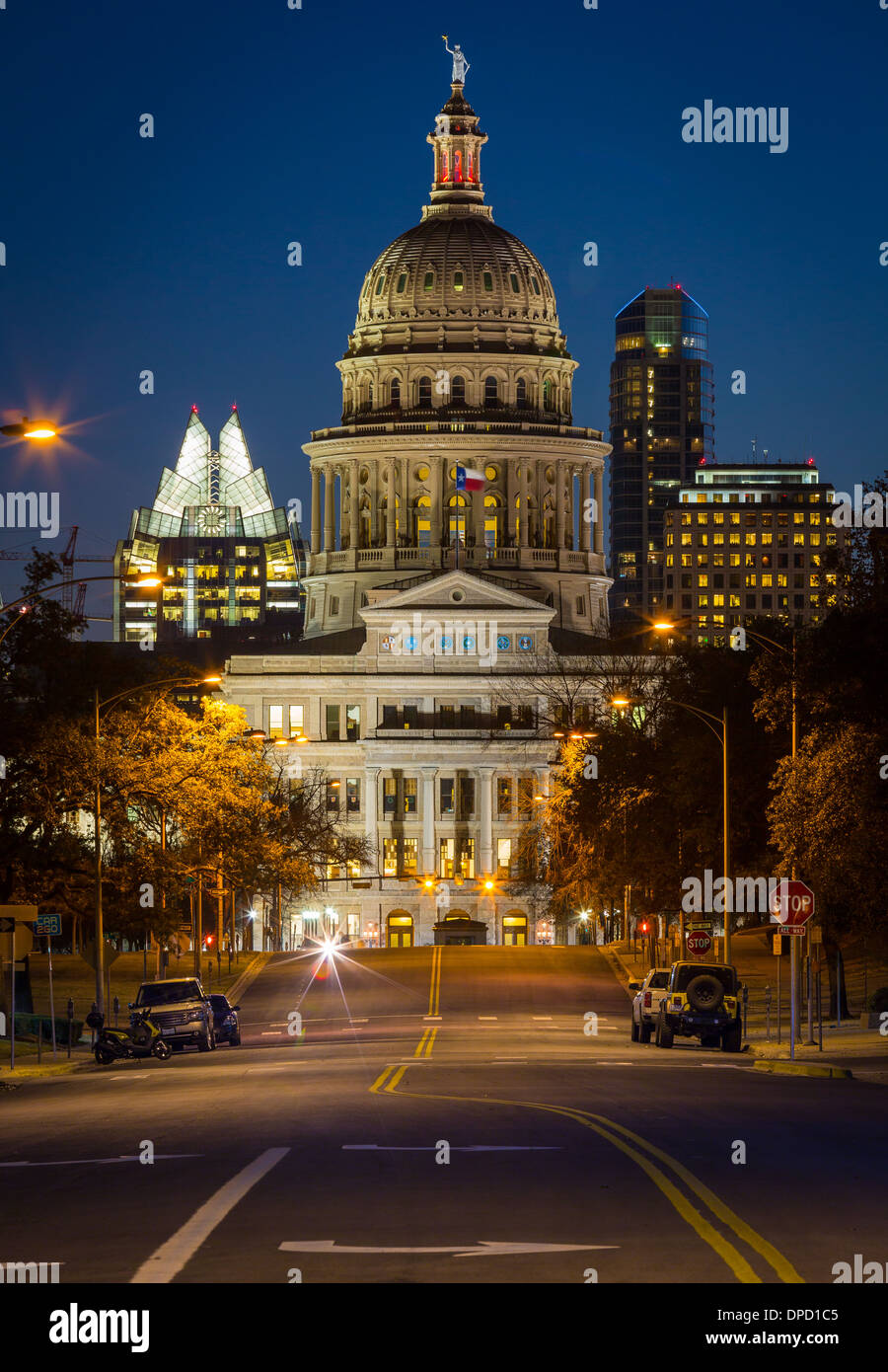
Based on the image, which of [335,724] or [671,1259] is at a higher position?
[335,724]

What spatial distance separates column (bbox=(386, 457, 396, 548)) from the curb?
133350 millimetres

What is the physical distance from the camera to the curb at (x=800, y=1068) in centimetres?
3872

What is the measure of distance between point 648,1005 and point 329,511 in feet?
431

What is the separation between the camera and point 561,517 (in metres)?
176

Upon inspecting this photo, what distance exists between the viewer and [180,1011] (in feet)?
170

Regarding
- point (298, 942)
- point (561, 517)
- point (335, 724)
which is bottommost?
point (298, 942)

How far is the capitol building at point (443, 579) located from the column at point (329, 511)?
9.2 inches

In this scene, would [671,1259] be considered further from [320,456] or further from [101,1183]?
[320,456]

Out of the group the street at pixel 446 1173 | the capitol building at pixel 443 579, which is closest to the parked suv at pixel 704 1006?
the street at pixel 446 1173
